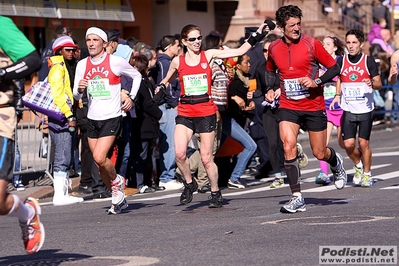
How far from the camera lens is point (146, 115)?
15.0 meters

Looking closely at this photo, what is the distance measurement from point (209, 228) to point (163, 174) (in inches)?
234

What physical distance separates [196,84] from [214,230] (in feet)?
9.24

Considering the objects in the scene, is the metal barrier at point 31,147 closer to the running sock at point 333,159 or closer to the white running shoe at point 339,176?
the white running shoe at point 339,176

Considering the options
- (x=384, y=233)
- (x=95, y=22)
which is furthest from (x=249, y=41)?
(x=95, y=22)

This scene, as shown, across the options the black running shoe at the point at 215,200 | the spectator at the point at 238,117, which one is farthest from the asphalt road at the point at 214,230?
the spectator at the point at 238,117

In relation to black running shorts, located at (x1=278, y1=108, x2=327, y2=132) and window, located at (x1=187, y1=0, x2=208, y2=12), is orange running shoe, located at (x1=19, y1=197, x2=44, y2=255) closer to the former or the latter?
black running shorts, located at (x1=278, y1=108, x2=327, y2=132)

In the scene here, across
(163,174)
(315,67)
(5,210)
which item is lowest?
(163,174)

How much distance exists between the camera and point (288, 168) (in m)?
11.1

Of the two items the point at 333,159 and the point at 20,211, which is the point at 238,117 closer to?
the point at 333,159

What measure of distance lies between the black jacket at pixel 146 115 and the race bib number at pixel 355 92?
2776 millimetres

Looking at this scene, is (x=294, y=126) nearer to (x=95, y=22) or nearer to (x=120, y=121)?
(x=120, y=121)

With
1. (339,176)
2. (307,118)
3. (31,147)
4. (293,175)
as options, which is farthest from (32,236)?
(31,147)

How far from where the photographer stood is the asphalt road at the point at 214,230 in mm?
8203

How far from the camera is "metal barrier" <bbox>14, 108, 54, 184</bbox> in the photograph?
50.7 ft
